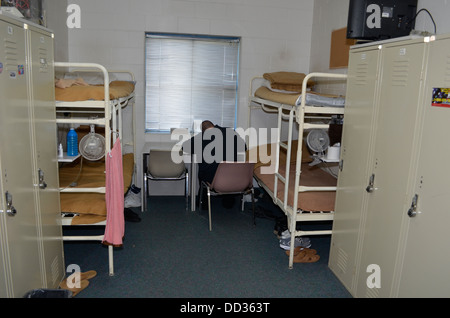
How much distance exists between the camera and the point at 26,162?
2.23m

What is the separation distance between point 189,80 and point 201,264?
2746 millimetres

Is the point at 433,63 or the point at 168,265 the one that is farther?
the point at 168,265

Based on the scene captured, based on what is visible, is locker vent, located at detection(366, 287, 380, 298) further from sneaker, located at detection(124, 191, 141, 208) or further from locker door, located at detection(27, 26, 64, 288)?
sneaker, located at detection(124, 191, 141, 208)

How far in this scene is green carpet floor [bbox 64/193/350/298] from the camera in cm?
290

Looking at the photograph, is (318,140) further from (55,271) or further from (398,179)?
(55,271)

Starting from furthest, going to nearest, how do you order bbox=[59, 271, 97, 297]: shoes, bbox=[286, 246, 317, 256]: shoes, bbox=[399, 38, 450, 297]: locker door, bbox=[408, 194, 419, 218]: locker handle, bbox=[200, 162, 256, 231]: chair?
bbox=[200, 162, 256, 231]: chair → bbox=[286, 246, 317, 256]: shoes → bbox=[59, 271, 97, 297]: shoes → bbox=[408, 194, 419, 218]: locker handle → bbox=[399, 38, 450, 297]: locker door

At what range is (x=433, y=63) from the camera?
6.69ft

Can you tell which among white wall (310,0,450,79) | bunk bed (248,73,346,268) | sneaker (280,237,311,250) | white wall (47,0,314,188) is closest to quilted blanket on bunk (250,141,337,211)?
bunk bed (248,73,346,268)

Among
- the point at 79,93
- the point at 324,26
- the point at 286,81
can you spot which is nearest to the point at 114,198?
the point at 79,93

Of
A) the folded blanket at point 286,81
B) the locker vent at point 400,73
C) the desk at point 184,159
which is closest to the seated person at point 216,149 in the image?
the desk at point 184,159

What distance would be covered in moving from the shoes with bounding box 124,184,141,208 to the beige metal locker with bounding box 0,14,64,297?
5.75 ft

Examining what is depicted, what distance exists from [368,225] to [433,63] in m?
1.16

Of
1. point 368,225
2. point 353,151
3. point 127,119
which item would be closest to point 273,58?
point 127,119
